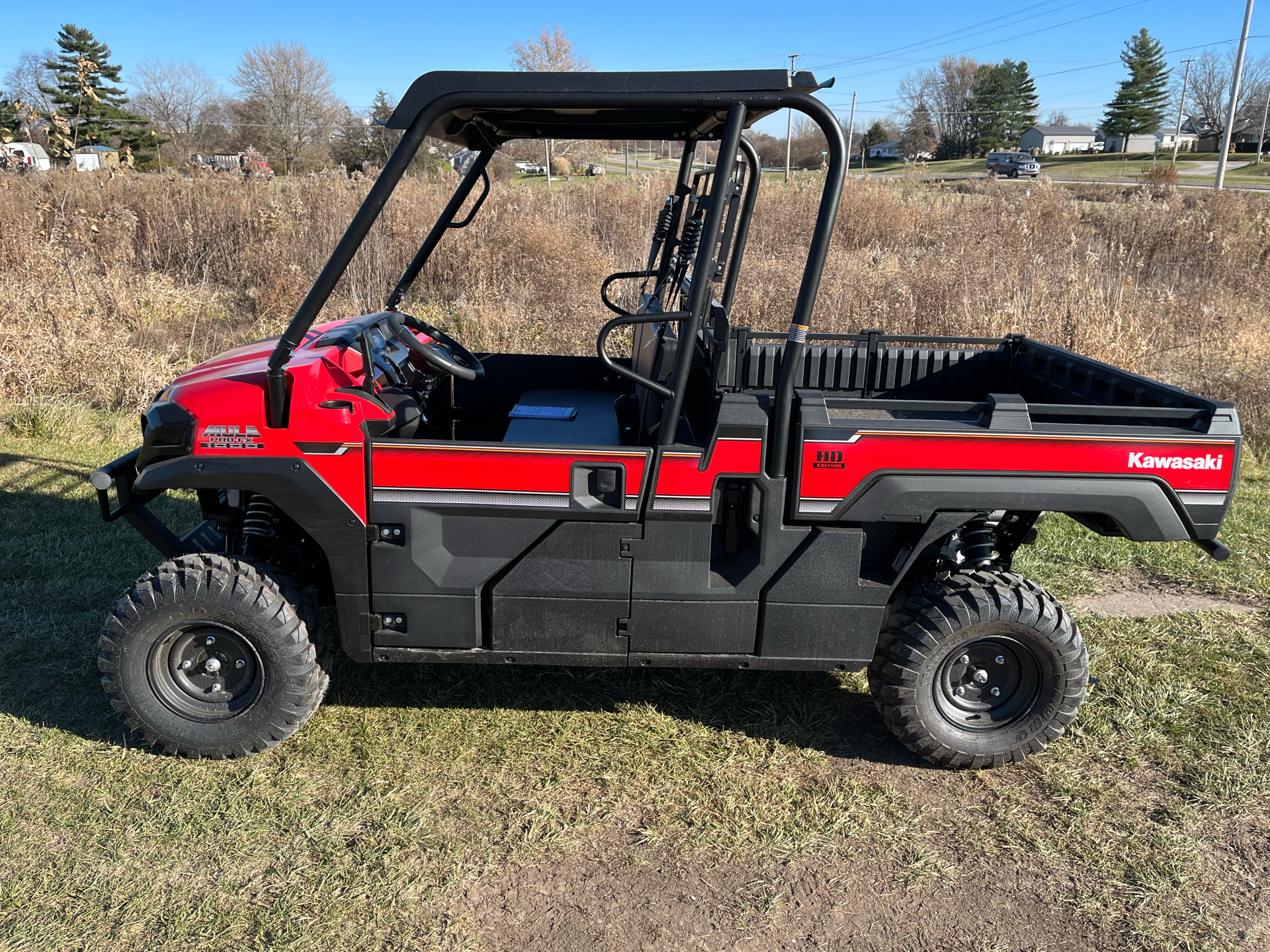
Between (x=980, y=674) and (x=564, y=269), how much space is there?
7216mm

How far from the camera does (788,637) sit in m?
3.00

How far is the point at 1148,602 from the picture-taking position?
4461mm

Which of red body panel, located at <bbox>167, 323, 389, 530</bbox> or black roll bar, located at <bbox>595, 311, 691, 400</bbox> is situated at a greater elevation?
black roll bar, located at <bbox>595, 311, 691, 400</bbox>

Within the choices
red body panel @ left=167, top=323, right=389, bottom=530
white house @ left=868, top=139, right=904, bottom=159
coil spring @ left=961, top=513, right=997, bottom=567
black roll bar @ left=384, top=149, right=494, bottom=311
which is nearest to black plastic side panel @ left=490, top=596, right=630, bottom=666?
red body panel @ left=167, top=323, right=389, bottom=530

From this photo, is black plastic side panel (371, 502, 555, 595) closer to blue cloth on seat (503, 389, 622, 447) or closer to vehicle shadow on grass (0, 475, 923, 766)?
blue cloth on seat (503, 389, 622, 447)

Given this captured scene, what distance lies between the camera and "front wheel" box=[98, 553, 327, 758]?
9.84 feet

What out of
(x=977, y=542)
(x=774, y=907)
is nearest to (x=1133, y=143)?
(x=977, y=542)

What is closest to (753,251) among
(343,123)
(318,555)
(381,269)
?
(381,269)

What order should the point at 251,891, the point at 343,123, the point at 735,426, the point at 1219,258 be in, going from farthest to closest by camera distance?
the point at 343,123, the point at 1219,258, the point at 735,426, the point at 251,891

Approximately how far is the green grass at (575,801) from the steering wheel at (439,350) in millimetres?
1232

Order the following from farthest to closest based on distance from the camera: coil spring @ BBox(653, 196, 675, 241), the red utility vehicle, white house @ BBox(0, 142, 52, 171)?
white house @ BBox(0, 142, 52, 171) → coil spring @ BBox(653, 196, 675, 241) → the red utility vehicle

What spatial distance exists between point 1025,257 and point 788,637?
7672mm

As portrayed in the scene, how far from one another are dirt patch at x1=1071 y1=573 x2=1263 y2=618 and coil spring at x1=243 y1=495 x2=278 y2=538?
3485 mm

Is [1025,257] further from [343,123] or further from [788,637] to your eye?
[343,123]
